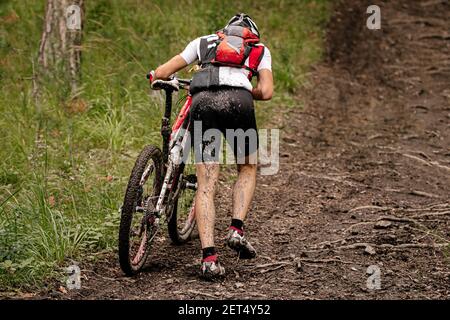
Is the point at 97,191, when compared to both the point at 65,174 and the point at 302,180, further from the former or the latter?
the point at 302,180

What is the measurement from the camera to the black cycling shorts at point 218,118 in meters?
5.16

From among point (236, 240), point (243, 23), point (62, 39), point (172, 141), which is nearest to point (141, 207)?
point (172, 141)

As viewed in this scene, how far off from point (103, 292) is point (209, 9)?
7369 millimetres

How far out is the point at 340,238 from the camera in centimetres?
616

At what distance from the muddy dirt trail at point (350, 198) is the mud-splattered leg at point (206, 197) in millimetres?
403

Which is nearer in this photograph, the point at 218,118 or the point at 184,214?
the point at 218,118

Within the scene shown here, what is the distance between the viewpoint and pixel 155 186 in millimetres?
5488

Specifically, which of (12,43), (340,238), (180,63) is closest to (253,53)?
(180,63)

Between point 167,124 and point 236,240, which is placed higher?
point 167,124

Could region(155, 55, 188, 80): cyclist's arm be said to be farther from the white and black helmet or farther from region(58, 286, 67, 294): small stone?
region(58, 286, 67, 294): small stone

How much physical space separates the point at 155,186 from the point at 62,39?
12.7 feet

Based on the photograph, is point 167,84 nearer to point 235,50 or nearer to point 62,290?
point 235,50
